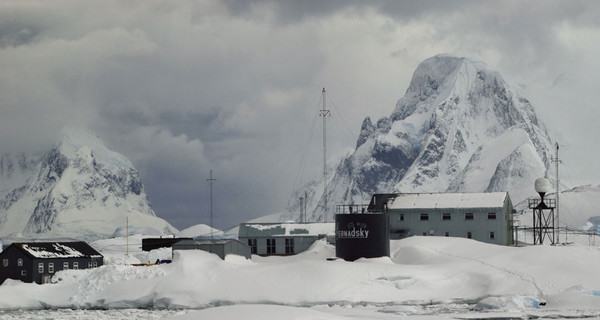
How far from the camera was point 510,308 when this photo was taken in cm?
6850

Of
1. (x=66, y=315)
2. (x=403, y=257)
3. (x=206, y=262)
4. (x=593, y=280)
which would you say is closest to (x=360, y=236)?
(x=403, y=257)

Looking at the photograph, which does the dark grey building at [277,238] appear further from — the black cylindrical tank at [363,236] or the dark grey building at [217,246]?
the black cylindrical tank at [363,236]

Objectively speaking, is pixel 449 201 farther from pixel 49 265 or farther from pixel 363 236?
pixel 49 265

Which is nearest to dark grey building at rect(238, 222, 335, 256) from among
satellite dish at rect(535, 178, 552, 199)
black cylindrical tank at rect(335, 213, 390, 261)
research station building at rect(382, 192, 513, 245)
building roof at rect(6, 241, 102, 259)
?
research station building at rect(382, 192, 513, 245)

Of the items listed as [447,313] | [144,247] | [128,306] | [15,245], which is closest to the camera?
[447,313]

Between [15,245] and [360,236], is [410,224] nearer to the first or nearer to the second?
[360,236]

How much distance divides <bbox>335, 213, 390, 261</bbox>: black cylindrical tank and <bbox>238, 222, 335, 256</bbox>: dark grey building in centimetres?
1811

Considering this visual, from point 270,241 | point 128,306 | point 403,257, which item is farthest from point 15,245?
point 403,257

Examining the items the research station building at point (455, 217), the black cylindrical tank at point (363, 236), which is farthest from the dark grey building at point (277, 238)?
the black cylindrical tank at point (363, 236)

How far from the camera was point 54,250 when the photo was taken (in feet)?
311

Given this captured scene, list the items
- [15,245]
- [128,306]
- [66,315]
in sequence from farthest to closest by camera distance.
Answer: [15,245], [128,306], [66,315]

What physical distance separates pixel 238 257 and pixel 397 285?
16.4 meters

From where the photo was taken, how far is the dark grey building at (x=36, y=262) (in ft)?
301

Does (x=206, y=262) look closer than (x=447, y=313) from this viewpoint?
No
